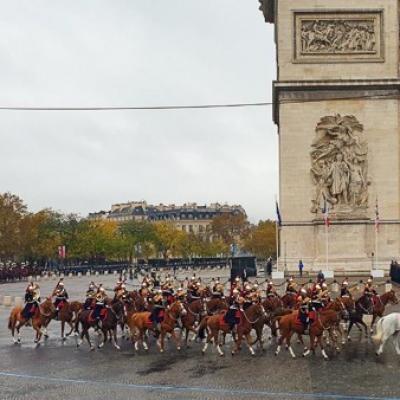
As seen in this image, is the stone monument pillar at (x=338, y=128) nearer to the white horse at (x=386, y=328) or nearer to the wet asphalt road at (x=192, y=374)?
the wet asphalt road at (x=192, y=374)

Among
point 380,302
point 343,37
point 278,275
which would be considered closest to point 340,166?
point 278,275

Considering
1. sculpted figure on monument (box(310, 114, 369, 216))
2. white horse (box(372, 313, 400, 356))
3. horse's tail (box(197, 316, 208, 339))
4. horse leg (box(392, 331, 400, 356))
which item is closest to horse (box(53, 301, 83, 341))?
horse's tail (box(197, 316, 208, 339))

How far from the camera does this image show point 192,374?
589 inches

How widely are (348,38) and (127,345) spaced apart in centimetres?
2285

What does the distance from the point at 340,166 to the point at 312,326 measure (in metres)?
19.8

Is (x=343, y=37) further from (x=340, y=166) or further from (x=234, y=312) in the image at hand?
(x=234, y=312)

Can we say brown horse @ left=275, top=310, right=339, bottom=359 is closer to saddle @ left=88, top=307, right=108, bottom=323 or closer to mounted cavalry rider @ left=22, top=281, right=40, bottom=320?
saddle @ left=88, top=307, right=108, bottom=323

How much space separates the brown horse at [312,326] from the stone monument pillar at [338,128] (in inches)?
725

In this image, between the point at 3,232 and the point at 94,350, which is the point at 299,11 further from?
the point at 3,232

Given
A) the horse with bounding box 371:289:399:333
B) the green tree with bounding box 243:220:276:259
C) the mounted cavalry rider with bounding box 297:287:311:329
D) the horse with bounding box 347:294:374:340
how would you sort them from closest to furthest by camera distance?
1. the mounted cavalry rider with bounding box 297:287:311:329
2. the horse with bounding box 347:294:374:340
3. the horse with bounding box 371:289:399:333
4. the green tree with bounding box 243:220:276:259

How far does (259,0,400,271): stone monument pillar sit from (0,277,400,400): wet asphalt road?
668 inches

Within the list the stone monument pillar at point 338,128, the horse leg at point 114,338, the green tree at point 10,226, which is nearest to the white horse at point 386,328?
the horse leg at point 114,338

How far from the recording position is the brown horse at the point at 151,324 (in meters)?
18.3

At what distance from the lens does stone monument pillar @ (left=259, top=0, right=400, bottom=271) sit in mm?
36000
